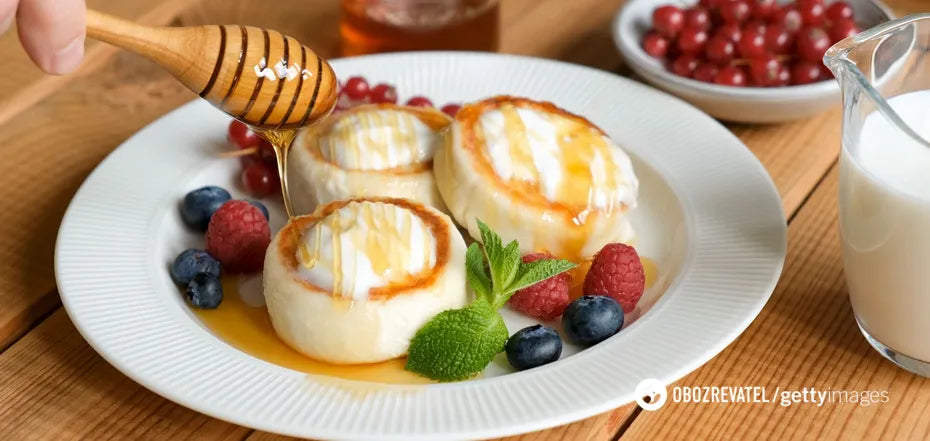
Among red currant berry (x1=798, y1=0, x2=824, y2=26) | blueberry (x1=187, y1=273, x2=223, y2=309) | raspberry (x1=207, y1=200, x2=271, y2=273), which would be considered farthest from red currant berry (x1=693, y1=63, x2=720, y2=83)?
blueberry (x1=187, y1=273, x2=223, y2=309)

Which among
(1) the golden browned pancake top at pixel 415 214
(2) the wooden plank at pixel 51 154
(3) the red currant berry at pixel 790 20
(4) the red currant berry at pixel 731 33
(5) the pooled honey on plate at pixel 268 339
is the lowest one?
(2) the wooden plank at pixel 51 154

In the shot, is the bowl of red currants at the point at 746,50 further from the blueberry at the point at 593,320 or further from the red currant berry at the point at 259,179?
the red currant berry at the point at 259,179

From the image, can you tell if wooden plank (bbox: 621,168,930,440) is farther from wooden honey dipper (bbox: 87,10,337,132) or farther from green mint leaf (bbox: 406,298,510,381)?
wooden honey dipper (bbox: 87,10,337,132)

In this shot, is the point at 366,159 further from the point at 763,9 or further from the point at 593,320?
the point at 763,9

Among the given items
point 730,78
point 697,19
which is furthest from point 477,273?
point 697,19

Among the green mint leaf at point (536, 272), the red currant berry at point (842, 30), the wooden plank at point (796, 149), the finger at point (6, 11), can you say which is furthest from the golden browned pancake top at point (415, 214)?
the red currant berry at point (842, 30)

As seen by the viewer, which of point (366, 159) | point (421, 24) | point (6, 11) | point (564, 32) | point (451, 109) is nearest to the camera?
point (6, 11)
